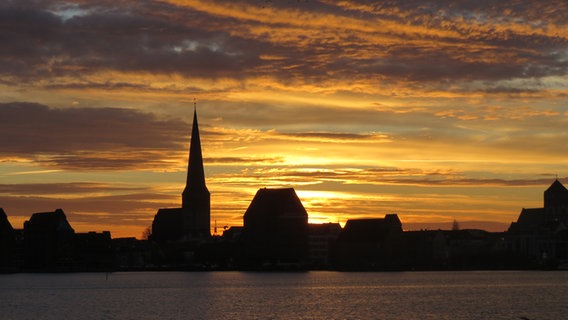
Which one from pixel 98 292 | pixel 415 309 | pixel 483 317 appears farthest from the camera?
pixel 98 292

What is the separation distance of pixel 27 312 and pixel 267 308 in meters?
22.7

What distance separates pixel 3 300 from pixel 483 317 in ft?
201

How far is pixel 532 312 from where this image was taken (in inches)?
3696

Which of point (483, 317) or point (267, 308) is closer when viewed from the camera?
point (483, 317)

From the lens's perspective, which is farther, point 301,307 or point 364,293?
point 364,293

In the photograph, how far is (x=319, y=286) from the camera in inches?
6063

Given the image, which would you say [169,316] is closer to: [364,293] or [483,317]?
[483,317]

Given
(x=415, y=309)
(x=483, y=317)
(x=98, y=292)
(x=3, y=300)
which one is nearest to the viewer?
(x=483, y=317)

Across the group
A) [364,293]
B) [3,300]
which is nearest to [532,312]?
[364,293]

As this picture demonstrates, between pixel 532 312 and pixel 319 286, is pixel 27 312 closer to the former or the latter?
pixel 532 312

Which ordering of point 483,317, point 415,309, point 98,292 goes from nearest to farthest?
point 483,317 → point 415,309 → point 98,292

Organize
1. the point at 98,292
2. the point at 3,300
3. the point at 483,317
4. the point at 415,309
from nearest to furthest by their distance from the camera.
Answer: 1. the point at 483,317
2. the point at 415,309
3. the point at 3,300
4. the point at 98,292

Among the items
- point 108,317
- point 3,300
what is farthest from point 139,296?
point 108,317

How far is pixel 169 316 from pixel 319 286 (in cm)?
6072
